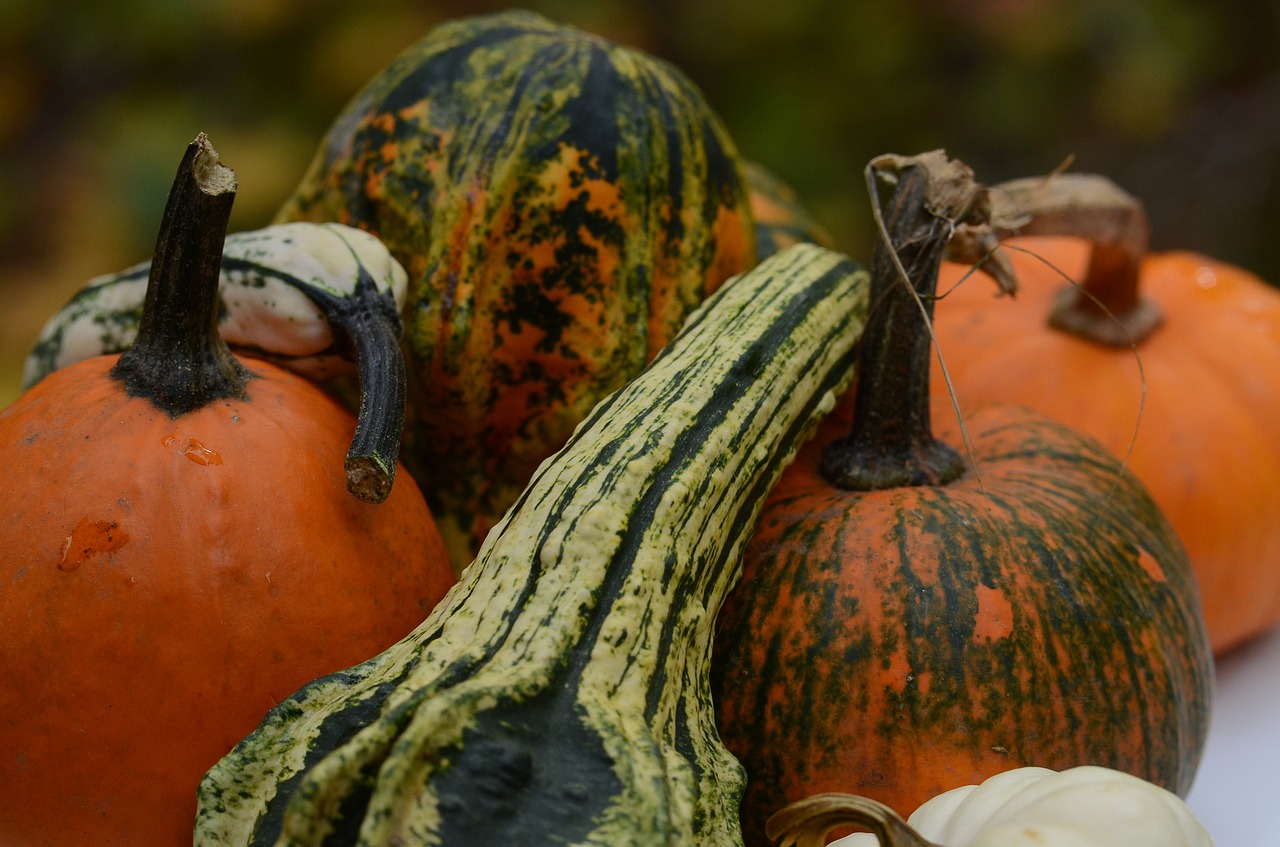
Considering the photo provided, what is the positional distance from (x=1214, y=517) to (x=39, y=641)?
1.15 m

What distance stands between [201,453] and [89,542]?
0.09 meters

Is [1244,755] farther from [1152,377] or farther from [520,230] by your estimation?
[520,230]

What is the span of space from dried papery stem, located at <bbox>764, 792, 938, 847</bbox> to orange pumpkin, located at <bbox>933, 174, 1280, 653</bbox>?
565 millimetres

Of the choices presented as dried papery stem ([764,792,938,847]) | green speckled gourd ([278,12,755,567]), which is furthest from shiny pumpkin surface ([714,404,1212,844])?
green speckled gourd ([278,12,755,567])

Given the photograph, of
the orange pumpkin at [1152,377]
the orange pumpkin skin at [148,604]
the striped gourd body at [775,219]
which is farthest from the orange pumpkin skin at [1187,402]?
the orange pumpkin skin at [148,604]

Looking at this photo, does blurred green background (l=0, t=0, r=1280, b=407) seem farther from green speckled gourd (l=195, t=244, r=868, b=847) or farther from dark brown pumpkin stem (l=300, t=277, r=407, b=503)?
green speckled gourd (l=195, t=244, r=868, b=847)

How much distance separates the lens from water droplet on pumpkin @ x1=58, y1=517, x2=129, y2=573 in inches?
31.4

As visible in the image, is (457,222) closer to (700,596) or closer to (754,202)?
(700,596)

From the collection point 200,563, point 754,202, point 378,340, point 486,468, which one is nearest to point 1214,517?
point 754,202

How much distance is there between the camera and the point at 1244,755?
1.21 m

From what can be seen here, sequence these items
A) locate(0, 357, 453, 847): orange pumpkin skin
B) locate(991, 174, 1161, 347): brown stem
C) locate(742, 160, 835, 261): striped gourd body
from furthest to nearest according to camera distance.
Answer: locate(742, 160, 835, 261): striped gourd body → locate(991, 174, 1161, 347): brown stem → locate(0, 357, 453, 847): orange pumpkin skin

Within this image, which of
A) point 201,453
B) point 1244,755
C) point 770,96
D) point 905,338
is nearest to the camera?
point 201,453

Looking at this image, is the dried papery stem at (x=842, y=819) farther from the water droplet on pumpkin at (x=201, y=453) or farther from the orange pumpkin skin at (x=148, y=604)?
the water droplet on pumpkin at (x=201, y=453)

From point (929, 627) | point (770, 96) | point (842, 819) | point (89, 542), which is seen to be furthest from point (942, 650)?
point (770, 96)
